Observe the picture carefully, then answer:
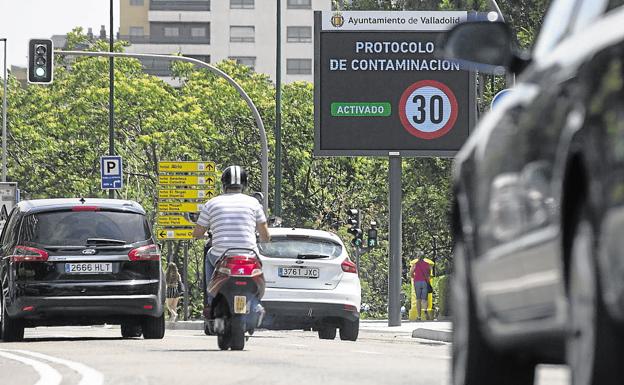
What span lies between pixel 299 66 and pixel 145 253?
115 m

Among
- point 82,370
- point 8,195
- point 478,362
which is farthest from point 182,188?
point 478,362

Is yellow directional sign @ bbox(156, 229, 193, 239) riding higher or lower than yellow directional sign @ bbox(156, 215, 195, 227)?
→ lower

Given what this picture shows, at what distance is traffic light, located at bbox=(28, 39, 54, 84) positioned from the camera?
3919cm

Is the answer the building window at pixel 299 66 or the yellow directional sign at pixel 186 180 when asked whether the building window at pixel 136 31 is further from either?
the yellow directional sign at pixel 186 180

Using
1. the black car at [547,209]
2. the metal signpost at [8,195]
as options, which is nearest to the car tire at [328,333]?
the black car at [547,209]

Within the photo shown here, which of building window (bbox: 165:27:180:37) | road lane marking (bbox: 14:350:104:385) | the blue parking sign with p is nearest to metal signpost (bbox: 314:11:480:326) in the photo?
the blue parking sign with p

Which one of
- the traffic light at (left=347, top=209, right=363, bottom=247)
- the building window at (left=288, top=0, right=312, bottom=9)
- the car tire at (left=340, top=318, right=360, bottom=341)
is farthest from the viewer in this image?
the building window at (left=288, top=0, right=312, bottom=9)

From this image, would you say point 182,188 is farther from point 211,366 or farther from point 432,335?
point 211,366

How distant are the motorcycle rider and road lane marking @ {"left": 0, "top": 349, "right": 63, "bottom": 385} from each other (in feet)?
7.38

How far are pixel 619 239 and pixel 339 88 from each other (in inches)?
1233

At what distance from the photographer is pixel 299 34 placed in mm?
135875

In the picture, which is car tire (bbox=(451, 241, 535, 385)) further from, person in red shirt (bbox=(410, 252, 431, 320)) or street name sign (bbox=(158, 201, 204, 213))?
street name sign (bbox=(158, 201, 204, 213))

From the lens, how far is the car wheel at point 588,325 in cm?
445

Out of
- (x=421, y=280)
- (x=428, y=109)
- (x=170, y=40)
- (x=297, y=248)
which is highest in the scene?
(x=170, y=40)
